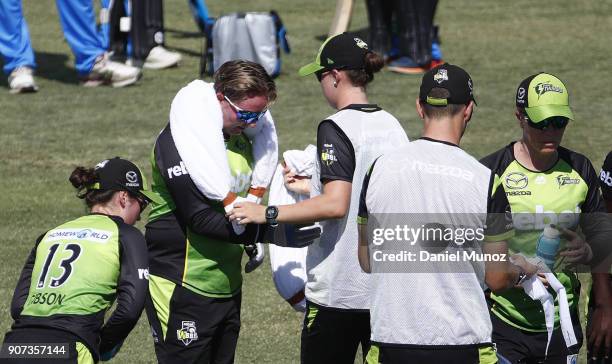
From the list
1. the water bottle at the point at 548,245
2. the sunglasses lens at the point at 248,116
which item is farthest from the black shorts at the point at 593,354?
the sunglasses lens at the point at 248,116

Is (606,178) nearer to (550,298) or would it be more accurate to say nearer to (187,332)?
(550,298)

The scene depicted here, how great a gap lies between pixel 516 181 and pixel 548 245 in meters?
0.37

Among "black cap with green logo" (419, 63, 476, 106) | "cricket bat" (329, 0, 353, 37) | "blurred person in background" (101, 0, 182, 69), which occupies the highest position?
"black cap with green logo" (419, 63, 476, 106)

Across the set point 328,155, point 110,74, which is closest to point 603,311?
point 328,155

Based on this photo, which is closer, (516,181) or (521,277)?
(521,277)

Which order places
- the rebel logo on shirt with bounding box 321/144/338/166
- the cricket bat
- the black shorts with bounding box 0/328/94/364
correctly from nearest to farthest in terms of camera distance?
the black shorts with bounding box 0/328/94/364
the rebel logo on shirt with bounding box 321/144/338/166
the cricket bat

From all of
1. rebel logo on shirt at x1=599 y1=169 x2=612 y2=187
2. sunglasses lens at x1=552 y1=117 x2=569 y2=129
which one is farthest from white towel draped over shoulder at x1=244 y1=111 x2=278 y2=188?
rebel logo on shirt at x1=599 y1=169 x2=612 y2=187

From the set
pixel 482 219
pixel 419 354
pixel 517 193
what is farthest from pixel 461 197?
pixel 517 193

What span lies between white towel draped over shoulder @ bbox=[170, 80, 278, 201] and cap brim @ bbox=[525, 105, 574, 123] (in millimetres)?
1576

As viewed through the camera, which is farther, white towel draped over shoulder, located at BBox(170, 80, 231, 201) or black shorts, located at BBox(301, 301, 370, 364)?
black shorts, located at BBox(301, 301, 370, 364)

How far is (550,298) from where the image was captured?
5.77 m

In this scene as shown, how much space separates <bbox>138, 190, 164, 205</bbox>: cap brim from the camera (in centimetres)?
577

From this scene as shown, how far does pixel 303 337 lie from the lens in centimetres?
588

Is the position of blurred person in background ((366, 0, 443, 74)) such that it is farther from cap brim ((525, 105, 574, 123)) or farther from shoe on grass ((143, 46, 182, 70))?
cap brim ((525, 105, 574, 123))
